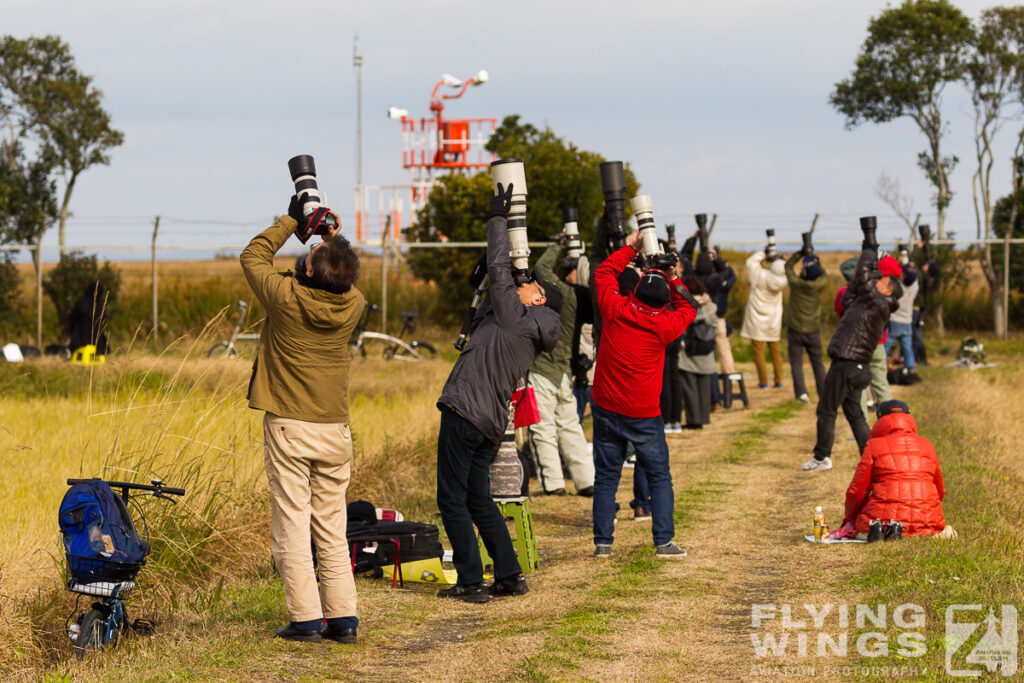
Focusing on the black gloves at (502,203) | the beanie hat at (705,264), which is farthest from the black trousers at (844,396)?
the beanie hat at (705,264)

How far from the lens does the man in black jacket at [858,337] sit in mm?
9734

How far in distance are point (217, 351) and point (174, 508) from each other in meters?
9.25

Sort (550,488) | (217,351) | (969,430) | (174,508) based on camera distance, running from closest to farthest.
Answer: (174,508), (550,488), (969,430), (217,351)

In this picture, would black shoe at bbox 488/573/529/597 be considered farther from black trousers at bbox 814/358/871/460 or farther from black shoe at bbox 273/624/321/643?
black trousers at bbox 814/358/871/460

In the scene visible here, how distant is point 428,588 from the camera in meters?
6.72

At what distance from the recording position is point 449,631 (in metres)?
5.78

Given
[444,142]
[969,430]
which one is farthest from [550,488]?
[444,142]

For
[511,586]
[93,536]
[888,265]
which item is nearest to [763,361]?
[888,265]

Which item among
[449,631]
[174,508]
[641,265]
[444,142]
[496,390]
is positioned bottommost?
[449,631]

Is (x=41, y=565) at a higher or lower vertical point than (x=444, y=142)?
lower

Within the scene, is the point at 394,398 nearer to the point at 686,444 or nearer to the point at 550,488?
the point at 686,444

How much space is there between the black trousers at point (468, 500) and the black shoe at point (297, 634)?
1040 mm

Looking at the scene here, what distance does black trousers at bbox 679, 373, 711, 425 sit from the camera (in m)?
13.3

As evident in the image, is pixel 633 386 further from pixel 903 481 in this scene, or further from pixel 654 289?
pixel 903 481
